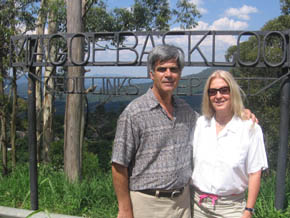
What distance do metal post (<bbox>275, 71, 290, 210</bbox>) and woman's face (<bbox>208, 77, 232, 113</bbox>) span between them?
122cm

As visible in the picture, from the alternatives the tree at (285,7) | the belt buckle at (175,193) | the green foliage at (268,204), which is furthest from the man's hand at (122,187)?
the tree at (285,7)

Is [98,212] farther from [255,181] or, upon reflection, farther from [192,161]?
[255,181]

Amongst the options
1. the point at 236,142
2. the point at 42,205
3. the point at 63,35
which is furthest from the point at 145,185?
the point at 42,205

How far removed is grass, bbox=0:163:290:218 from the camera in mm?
3494

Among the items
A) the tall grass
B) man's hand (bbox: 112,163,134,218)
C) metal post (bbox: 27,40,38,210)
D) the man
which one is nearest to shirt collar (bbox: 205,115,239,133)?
the man

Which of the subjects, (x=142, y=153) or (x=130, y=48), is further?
(x=130, y=48)

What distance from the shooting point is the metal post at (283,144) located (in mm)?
3098

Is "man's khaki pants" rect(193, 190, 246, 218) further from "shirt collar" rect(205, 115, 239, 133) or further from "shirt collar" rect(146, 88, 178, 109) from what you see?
"shirt collar" rect(146, 88, 178, 109)

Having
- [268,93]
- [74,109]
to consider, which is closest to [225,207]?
[74,109]

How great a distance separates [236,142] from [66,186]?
2575 millimetres

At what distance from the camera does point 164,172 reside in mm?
2043

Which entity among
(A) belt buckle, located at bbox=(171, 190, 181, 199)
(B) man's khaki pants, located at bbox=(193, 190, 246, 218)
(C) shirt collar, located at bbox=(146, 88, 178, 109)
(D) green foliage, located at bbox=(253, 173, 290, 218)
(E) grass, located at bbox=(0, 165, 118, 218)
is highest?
(C) shirt collar, located at bbox=(146, 88, 178, 109)

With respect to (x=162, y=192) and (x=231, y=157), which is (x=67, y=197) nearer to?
(x=162, y=192)

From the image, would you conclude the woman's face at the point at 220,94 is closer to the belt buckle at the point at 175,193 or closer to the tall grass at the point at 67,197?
the belt buckle at the point at 175,193
